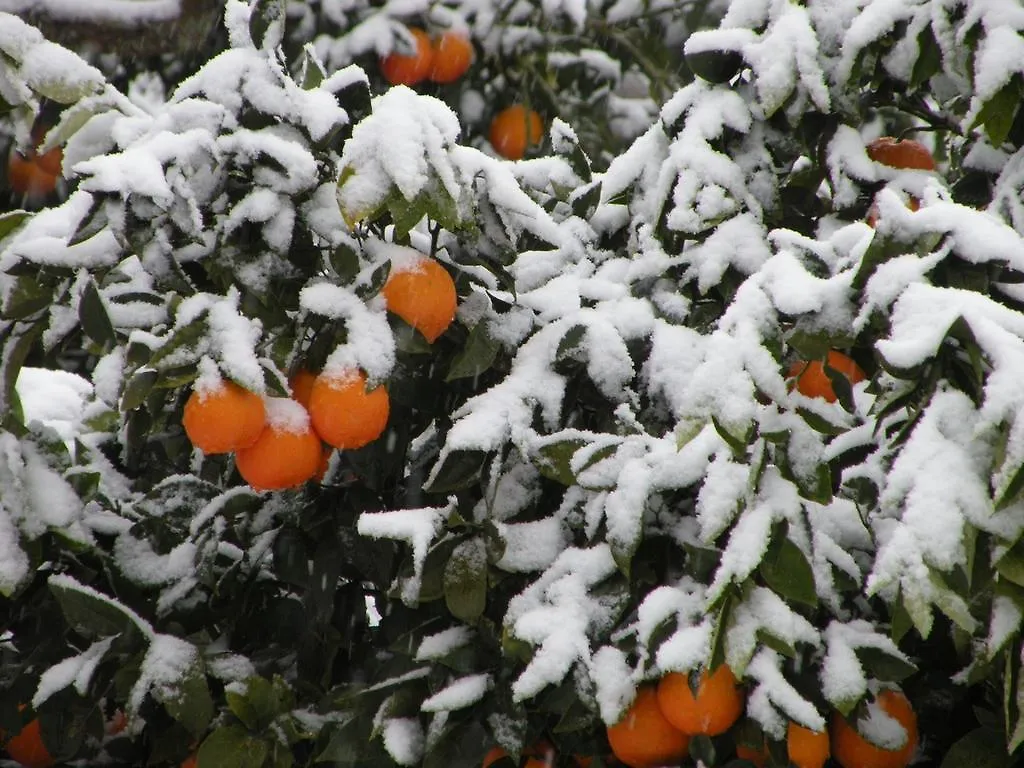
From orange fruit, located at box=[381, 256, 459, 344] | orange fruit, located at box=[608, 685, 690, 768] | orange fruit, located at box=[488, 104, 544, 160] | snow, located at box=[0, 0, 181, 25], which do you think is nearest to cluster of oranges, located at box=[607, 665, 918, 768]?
orange fruit, located at box=[608, 685, 690, 768]

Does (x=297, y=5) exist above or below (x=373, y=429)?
below

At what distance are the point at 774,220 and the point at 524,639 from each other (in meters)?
0.71

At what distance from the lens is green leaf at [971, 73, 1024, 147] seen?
4.62 feet

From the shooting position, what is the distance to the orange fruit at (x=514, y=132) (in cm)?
320

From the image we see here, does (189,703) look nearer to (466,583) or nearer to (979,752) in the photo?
(466,583)

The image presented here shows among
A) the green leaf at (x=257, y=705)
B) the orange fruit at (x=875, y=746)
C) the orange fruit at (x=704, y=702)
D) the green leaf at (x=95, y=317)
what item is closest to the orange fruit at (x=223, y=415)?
the green leaf at (x=95, y=317)

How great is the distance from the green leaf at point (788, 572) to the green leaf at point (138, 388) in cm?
69

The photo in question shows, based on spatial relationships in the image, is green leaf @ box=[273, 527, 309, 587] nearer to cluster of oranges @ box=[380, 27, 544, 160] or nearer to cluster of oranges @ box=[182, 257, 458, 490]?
cluster of oranges @ box=[182, 257, 458, 490]

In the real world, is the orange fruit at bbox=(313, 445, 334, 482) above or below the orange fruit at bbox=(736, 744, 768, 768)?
above

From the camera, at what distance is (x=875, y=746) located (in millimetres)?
1281

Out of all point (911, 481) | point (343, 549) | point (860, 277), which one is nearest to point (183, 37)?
point (343, 549)

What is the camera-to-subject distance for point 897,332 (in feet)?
3.59

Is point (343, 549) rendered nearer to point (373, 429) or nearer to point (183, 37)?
point (373, 429)

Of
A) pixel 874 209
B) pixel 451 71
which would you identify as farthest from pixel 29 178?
pixel 874 209
